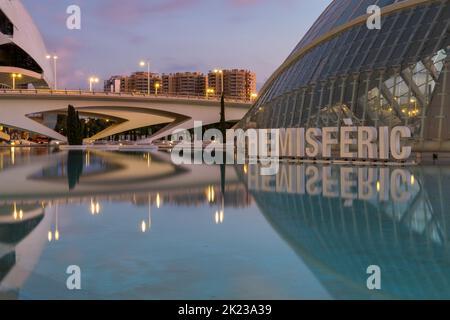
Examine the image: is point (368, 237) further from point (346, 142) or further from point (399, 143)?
point (346, 142)

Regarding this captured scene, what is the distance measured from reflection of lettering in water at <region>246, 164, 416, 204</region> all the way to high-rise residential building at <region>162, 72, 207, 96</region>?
162175mm

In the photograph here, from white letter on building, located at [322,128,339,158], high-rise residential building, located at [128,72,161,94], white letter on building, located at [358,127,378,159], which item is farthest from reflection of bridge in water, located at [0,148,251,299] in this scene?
high-rise residential building, located at [128,72,161,94]

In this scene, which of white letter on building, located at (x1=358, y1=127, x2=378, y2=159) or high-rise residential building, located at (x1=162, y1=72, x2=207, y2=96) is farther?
high-rise residential building, located at (x1=162, y1=72, x2=207, y2=96)

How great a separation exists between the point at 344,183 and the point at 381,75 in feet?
48.7

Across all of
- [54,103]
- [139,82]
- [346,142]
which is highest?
[139,82]

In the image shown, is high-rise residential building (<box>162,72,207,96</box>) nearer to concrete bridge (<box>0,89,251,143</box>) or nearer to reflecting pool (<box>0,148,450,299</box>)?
concrete bridge (<box>0,89,251,143</box>)

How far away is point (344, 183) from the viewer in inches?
768

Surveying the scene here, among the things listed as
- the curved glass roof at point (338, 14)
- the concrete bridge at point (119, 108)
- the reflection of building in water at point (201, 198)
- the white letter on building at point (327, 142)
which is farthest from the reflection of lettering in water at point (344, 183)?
the concrete bridge at point (119, 108)

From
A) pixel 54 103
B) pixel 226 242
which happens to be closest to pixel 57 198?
pixel 226 242

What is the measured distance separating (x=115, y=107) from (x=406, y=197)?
67563 millimetres

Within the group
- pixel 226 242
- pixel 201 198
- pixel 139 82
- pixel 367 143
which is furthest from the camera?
pixel 139 82

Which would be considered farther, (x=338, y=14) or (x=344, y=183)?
(x=338, y=14)

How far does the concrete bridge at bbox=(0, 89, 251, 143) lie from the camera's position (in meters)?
71.3

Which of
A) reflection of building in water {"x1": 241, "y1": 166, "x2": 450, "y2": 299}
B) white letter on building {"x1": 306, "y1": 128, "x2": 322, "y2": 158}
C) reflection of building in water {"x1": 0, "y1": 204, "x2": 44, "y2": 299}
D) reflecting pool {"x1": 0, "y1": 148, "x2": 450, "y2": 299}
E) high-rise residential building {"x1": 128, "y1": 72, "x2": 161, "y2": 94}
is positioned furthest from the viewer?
high-rise residential building {"x1": 128, "y1": 72, "x2": 161, "y2": 94}
